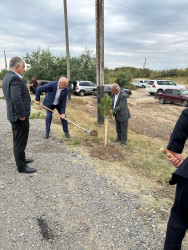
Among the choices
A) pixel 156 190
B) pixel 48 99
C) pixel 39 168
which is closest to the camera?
A: pixel 156 190

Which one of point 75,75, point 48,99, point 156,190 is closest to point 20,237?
point 156,190

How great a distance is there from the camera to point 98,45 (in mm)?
6645

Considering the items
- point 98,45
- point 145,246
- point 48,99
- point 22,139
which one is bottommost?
point 145,246

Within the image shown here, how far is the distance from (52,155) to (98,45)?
4.34 m

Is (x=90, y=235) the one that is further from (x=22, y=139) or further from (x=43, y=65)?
(x=43, y=65)

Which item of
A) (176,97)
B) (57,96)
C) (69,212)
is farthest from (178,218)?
(176,97)

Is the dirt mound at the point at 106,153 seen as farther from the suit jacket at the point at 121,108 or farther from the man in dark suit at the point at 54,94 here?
the man in dark suit at the point at 54,94

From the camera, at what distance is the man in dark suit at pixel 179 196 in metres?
1.48

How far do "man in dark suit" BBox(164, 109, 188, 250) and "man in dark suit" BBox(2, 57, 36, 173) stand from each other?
2.41 metres

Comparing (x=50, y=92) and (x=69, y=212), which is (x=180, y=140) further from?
(x=50, y=92)

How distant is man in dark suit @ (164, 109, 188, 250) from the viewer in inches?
58.4

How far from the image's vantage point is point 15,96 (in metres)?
2.99

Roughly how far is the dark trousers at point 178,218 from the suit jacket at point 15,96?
257cm

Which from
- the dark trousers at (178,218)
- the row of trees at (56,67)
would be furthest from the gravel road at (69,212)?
the row of trees at (56,67)
